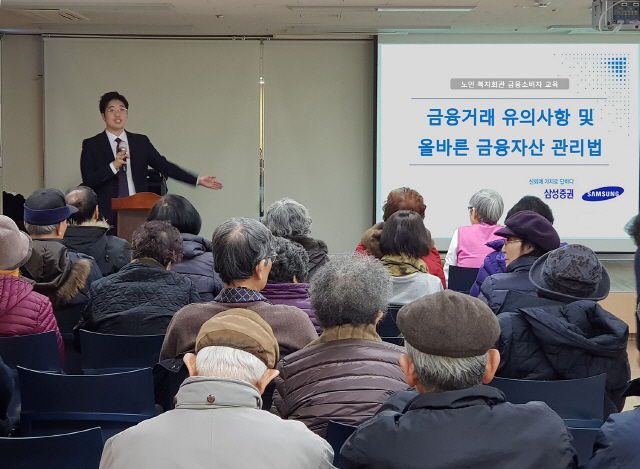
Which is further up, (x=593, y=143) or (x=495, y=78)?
(x=495, y=78)

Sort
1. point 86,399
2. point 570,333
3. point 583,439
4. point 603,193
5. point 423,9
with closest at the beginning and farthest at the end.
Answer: point 583,439 → point 86,399 → point 570,333 → point 423,9 → point 603,193

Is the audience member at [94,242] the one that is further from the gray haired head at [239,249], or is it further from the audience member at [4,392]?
the audience member at [4,392]

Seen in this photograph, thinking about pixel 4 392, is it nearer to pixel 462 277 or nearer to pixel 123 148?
pixel 462 277

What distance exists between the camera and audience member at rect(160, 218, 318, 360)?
246cm

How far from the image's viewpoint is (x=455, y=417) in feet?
4.82

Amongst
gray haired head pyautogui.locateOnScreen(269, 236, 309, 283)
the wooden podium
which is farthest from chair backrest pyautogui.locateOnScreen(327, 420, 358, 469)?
the wooden podium

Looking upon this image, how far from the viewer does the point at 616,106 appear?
7684 mm

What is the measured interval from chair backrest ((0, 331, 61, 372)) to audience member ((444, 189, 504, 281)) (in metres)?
2.88

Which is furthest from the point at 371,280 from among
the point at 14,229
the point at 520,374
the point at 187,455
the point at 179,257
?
the point at 14,229

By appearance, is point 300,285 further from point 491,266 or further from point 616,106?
point 616,106

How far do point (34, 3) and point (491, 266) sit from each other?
4.96 metres

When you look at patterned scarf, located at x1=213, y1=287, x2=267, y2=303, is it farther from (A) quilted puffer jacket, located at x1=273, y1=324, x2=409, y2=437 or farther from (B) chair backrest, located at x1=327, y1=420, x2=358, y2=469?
(B) chair backrest, located at x1=327, y1=420, x2=358, y2=469

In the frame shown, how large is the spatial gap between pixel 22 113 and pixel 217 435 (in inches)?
303

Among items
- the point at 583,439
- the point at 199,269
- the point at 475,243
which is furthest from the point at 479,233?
the point at 583,439
